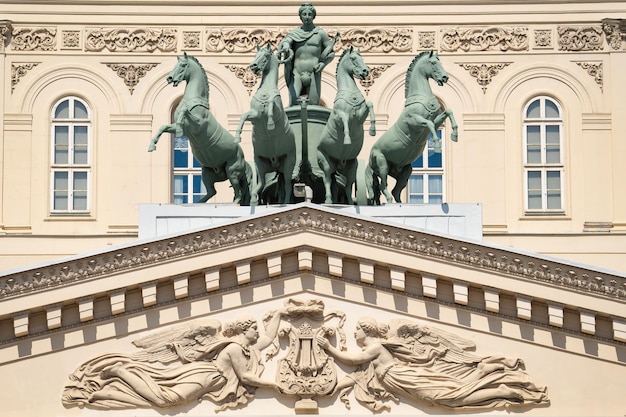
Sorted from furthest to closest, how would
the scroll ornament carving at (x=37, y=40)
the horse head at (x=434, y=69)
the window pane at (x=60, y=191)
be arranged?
1. the scroll ornament carving at (x=37, y=40)
2. the window pane at (x=60, y=191)
3. the horse head at (x=434, y=69)

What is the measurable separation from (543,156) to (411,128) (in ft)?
48.3

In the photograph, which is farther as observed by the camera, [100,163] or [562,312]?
[100,163]

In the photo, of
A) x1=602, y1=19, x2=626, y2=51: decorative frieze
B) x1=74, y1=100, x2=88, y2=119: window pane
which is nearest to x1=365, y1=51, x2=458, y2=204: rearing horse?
x1=602, y1=19, x2=626, y2=51: decorative frieze

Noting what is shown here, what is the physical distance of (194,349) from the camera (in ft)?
154

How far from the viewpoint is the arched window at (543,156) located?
6488cm

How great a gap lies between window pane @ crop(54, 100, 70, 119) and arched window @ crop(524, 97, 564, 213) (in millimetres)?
11093

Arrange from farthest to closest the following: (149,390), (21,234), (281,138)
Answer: (21,234) < (281,138) < (149,390)

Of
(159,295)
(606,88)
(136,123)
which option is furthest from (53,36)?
(159,295)

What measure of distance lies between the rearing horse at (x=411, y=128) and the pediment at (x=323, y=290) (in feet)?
12.6

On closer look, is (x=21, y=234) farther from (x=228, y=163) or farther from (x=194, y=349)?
(x=194, y=349)

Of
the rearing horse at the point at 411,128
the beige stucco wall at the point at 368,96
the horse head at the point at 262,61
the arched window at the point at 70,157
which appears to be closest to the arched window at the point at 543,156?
the beige stucco wall at the point at 368,96

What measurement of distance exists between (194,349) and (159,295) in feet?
3.78

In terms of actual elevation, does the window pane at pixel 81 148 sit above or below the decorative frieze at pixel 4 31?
below

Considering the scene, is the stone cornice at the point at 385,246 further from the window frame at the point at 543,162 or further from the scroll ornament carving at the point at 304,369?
the window frame at the point at 543,162
